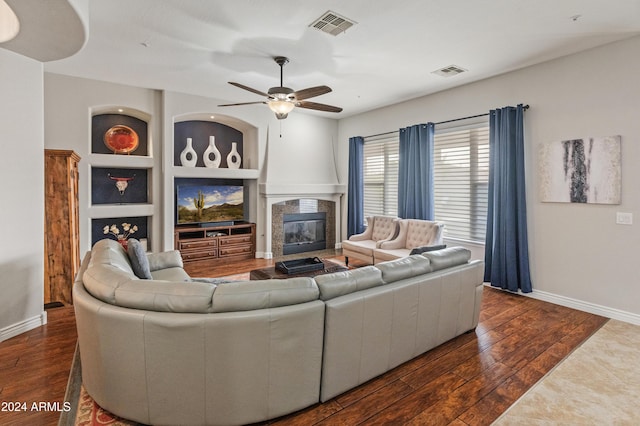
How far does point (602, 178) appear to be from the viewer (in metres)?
3.72

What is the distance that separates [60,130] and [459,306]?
18.8 feet

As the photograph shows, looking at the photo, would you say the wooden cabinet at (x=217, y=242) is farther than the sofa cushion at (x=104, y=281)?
Yes

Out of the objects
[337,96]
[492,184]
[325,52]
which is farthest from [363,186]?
[325,52]

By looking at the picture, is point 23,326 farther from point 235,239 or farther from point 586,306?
point 586,306

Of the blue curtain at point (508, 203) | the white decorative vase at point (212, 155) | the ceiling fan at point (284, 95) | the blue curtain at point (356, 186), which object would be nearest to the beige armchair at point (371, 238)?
the blue curtain at point (356, 186)

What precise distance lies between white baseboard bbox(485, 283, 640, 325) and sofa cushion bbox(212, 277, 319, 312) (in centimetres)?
364

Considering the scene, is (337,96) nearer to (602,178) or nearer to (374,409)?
(602,178)

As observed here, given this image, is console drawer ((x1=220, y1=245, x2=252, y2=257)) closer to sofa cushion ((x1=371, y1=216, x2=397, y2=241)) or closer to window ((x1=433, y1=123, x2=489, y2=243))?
sofa cushion ((x1=371, y1=216, x2=397, y2=241))

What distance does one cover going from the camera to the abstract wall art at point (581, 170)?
12.0 feet

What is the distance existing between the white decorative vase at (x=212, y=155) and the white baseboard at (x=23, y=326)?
3620mm

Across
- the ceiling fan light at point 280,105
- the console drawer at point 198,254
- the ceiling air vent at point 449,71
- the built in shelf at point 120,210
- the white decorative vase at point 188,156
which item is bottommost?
the console drawer at point 198,254

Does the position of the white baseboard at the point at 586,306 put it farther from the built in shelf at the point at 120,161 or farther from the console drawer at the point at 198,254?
the built in shelf at the point at 120,161

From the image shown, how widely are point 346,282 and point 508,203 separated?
3239 mm

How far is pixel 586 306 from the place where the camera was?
3.90 m
